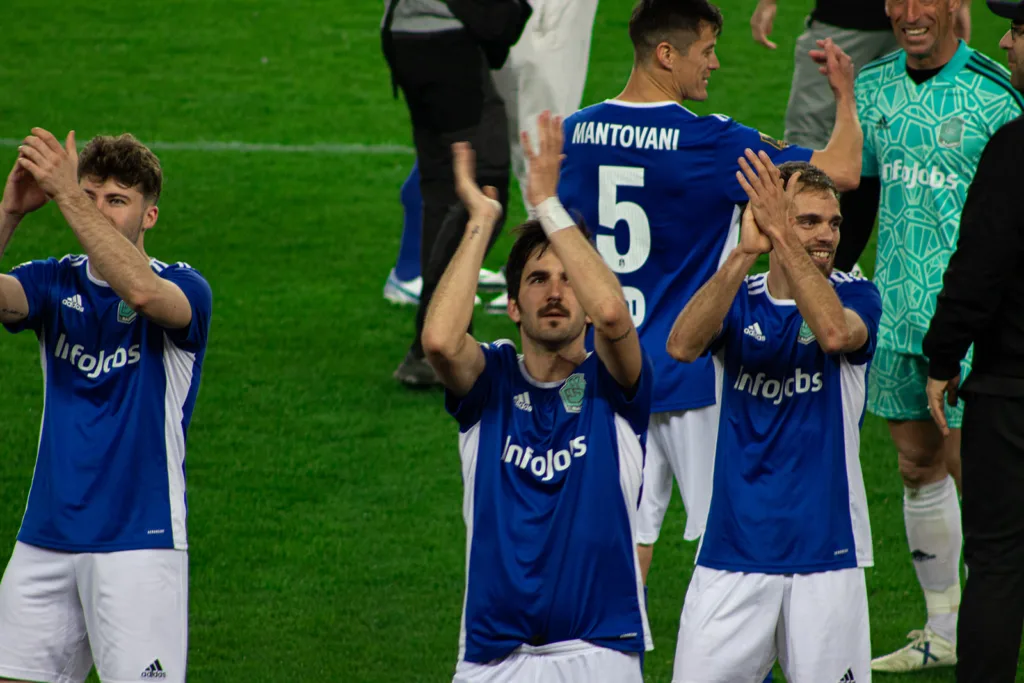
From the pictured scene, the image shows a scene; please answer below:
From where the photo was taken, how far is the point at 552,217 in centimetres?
384

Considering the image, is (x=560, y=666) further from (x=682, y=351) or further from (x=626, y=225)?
(x=626, y=225)

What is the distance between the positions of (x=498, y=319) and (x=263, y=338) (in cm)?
137

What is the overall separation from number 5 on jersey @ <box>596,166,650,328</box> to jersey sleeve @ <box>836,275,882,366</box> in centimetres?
100

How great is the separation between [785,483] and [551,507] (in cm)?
84

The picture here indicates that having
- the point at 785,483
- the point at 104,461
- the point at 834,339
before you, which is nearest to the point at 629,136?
the point at 834,339

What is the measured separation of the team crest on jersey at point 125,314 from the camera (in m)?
4.44

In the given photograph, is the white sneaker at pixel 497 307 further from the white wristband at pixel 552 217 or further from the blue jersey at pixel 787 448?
the white wristband at pixel 552 217

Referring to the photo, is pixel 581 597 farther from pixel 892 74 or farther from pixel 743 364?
pixel 892 74

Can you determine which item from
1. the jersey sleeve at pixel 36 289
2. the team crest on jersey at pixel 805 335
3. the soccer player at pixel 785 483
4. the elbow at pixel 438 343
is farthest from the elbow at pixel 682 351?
the jersey sleeve at pixel 36 289

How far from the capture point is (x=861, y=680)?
4.42 meters

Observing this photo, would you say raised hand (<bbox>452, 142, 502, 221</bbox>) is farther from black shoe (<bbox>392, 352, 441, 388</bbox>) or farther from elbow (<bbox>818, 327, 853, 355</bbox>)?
black shoe (<bbox>392, 352, 441, 388</bbox>)

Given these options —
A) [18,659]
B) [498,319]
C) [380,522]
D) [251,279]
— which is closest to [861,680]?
[18,659]

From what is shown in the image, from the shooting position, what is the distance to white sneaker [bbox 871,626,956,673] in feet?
18.3

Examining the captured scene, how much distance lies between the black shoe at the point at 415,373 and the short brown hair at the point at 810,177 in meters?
4.11
